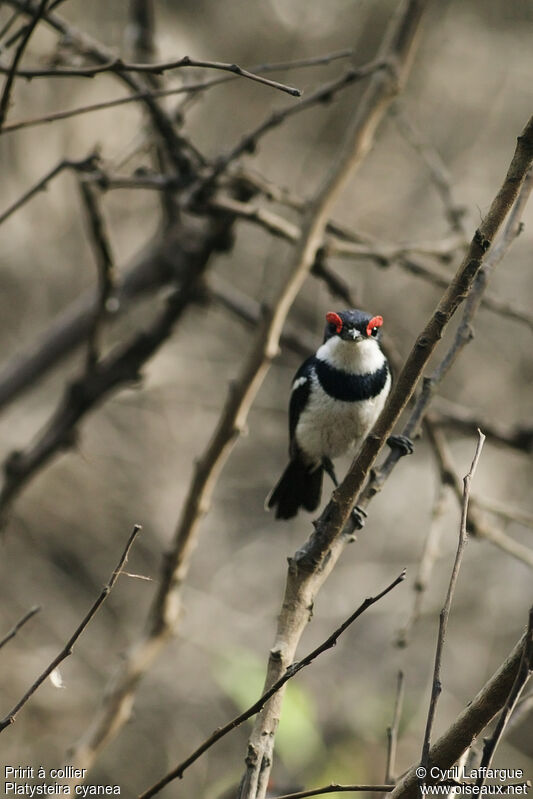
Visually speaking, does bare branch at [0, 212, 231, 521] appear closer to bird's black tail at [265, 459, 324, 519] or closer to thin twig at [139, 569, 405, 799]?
bird's black tail at [265, 459, 324, 519]

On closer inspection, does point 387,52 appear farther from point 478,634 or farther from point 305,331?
point 478,634

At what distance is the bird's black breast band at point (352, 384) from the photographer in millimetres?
3695

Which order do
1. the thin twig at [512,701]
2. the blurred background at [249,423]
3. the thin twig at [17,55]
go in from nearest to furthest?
the thin twig at [512,701]
the thin twig at [17,55]
the blurred background at [249,423]

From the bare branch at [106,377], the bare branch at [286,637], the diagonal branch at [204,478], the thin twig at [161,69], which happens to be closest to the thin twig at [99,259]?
the bare branch at [106,377]

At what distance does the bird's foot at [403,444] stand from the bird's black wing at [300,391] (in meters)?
1.38

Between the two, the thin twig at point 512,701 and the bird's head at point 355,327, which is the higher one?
the thin twig at point 512,701

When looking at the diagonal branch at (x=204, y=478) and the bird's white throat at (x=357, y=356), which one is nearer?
the diagonal branch at (x=204, y=478)

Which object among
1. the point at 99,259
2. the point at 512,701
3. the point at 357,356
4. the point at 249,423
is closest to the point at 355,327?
the point at 357,356

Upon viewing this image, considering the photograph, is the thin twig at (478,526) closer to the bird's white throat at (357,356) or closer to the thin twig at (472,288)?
the bird's white throat at (357,356)

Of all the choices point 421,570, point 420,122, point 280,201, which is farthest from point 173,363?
point 421,570

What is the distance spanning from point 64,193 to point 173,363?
6.69 feet

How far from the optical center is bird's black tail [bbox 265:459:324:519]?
417cm

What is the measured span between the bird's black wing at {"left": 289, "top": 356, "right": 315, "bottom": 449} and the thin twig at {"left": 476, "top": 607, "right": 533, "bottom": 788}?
2484mm

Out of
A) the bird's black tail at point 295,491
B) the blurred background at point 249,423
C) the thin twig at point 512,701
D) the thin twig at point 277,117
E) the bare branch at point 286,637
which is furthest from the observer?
the blurred background at point 249,423
